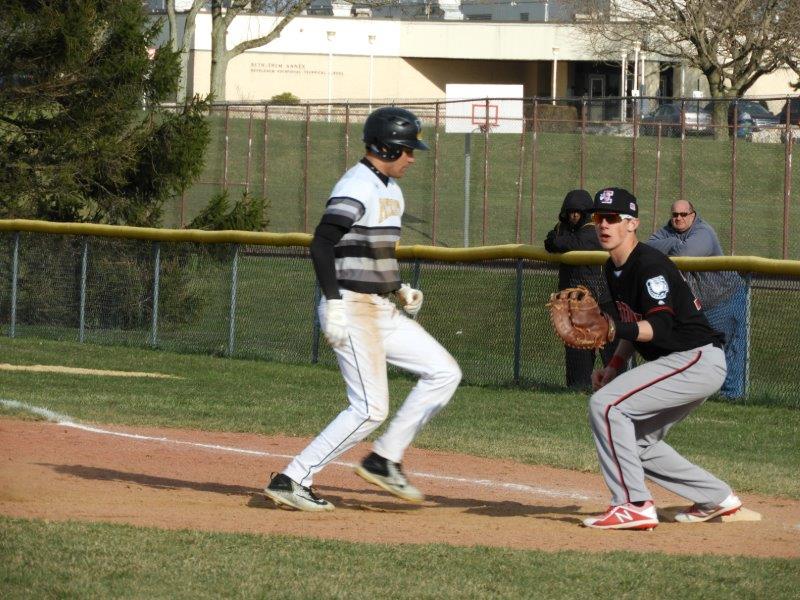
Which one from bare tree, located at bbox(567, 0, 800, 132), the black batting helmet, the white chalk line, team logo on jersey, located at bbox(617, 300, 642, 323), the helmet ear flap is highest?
bare tree, located at bbox(567, 0, 800, 132)

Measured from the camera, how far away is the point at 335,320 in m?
6.54

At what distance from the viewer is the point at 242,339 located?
15344mm

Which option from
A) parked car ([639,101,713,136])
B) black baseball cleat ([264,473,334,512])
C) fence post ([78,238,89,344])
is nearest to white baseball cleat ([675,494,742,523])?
black baseball cleat ([264,473,334,512])

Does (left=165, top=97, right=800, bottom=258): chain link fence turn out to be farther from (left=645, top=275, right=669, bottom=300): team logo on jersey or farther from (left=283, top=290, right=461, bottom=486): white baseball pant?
(left=645, top=275, right=669, bottom=300): team logo on jersey

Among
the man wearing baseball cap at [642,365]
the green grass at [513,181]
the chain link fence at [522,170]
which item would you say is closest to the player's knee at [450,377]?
the man wearing baseball cap at [642,365]

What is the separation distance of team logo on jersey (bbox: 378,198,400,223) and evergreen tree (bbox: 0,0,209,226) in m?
13.7

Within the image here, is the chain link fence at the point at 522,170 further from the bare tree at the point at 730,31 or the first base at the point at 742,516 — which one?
the first base at the point at 742,516

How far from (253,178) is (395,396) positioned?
2238 cm

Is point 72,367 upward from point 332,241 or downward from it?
downward

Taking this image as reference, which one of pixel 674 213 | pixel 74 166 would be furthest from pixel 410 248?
pixel 74 166

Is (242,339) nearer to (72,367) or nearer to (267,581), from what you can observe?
(72,367)

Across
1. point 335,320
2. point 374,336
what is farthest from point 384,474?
point 335,320

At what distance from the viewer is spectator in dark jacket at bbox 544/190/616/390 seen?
12.1m

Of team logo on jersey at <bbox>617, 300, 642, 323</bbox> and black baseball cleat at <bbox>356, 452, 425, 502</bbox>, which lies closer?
team logo on jersey at <bbox>617, 300, 642, 323</bbox>
